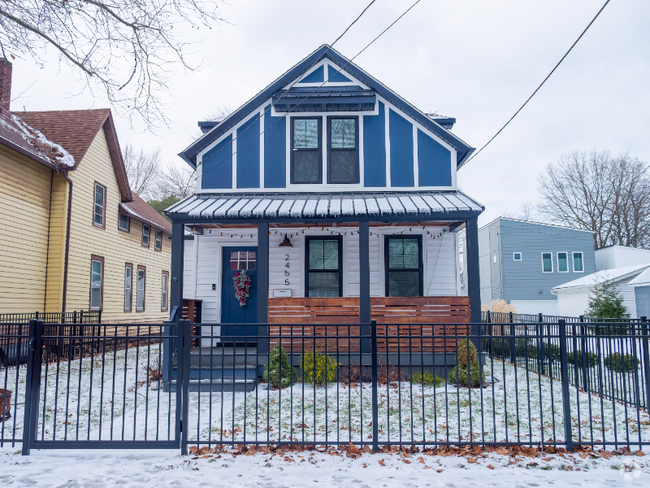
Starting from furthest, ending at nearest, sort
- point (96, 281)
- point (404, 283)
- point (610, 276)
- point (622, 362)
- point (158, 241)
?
point (158, 241) < point (610, 276) < point (96, 281) < point (404, 283) < point (622, 362)

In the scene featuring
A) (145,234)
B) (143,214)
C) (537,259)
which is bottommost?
(537,259)

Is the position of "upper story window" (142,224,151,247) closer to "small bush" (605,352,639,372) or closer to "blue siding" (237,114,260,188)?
"blue siding" (237,114,260,188)

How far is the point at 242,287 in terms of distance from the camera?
40.4 feet

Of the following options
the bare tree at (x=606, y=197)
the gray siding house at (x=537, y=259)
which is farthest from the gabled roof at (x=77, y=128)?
the bare tree at (x=606, y=197)

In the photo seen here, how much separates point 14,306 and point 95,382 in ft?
20.0

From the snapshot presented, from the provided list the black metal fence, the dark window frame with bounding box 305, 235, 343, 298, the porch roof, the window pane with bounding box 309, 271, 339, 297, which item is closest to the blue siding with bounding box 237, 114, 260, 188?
the porch roof

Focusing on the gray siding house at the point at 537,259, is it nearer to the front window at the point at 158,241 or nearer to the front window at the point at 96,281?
the front window at the point at 158,241

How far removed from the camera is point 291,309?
10.2 meters

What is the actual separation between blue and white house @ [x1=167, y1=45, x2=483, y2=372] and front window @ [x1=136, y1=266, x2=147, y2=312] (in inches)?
410

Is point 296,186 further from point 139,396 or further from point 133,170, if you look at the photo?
point 133,170

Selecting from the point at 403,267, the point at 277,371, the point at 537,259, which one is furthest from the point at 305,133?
the point at 537,259

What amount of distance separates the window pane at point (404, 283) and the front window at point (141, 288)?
46.0ft

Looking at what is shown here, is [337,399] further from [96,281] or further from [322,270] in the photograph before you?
[96,281]

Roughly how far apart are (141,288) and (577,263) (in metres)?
23.3
